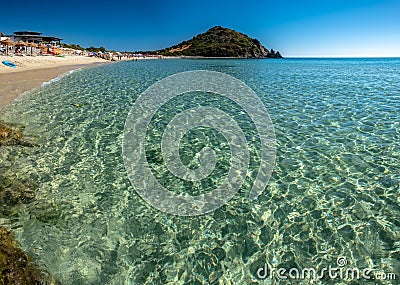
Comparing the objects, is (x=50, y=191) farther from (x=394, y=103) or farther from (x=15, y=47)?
(x=15, y=47)

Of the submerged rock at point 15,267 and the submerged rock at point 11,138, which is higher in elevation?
the submerged rock at point 11,138

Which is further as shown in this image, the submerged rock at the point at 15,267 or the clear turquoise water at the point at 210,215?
the clear turquoise water at the point at 210,215

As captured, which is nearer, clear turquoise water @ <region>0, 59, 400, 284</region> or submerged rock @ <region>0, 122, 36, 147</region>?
clear turquoise water @ <region>0, 59, 400, 284</region>

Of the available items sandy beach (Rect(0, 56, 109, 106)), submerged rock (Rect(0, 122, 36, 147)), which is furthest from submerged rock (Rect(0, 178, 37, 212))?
sandy beach (Rect(0, 56, 109, 106))

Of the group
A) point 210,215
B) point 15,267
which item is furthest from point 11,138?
point 210,215

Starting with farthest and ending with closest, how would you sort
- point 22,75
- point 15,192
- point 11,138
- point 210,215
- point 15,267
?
point 22,75
point 11,138
point 15,192
point 210,215
point 15,267

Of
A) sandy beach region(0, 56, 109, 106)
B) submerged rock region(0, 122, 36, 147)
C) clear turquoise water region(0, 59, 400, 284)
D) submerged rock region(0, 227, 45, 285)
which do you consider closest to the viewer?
submerged rock region(0, 227, 45, 285)

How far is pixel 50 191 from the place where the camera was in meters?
7.37

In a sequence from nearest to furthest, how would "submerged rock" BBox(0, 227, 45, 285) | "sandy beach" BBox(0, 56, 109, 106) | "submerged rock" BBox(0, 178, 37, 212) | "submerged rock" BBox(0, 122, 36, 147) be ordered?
"submerged rock" BBox(0, 227, 45, 285) < "submerged rock" BBox(0, 178, 37, 212) < "submerged rock" BBox(0, 122, 36, 147) < "sandy beach" BBox(0, 56, 109, 106)

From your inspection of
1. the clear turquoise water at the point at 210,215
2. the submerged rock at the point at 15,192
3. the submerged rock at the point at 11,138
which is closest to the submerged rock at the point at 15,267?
the clear turquoise water at the point at 210,215

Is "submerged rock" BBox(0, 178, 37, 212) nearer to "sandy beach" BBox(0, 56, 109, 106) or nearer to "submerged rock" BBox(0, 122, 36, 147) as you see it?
"submerged rock" BBox(0, 122, 36, 147)

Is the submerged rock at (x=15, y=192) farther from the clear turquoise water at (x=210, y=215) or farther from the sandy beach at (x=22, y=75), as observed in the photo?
the sandy beach at (x=22, y=75)

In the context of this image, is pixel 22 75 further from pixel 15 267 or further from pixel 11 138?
pixel 15 267

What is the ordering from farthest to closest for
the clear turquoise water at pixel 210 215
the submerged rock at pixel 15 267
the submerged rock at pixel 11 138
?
the submerged rock at pixel 11 138, the clear turquoise water at pixel 210 215, the submerged rock at pixel 15 267
